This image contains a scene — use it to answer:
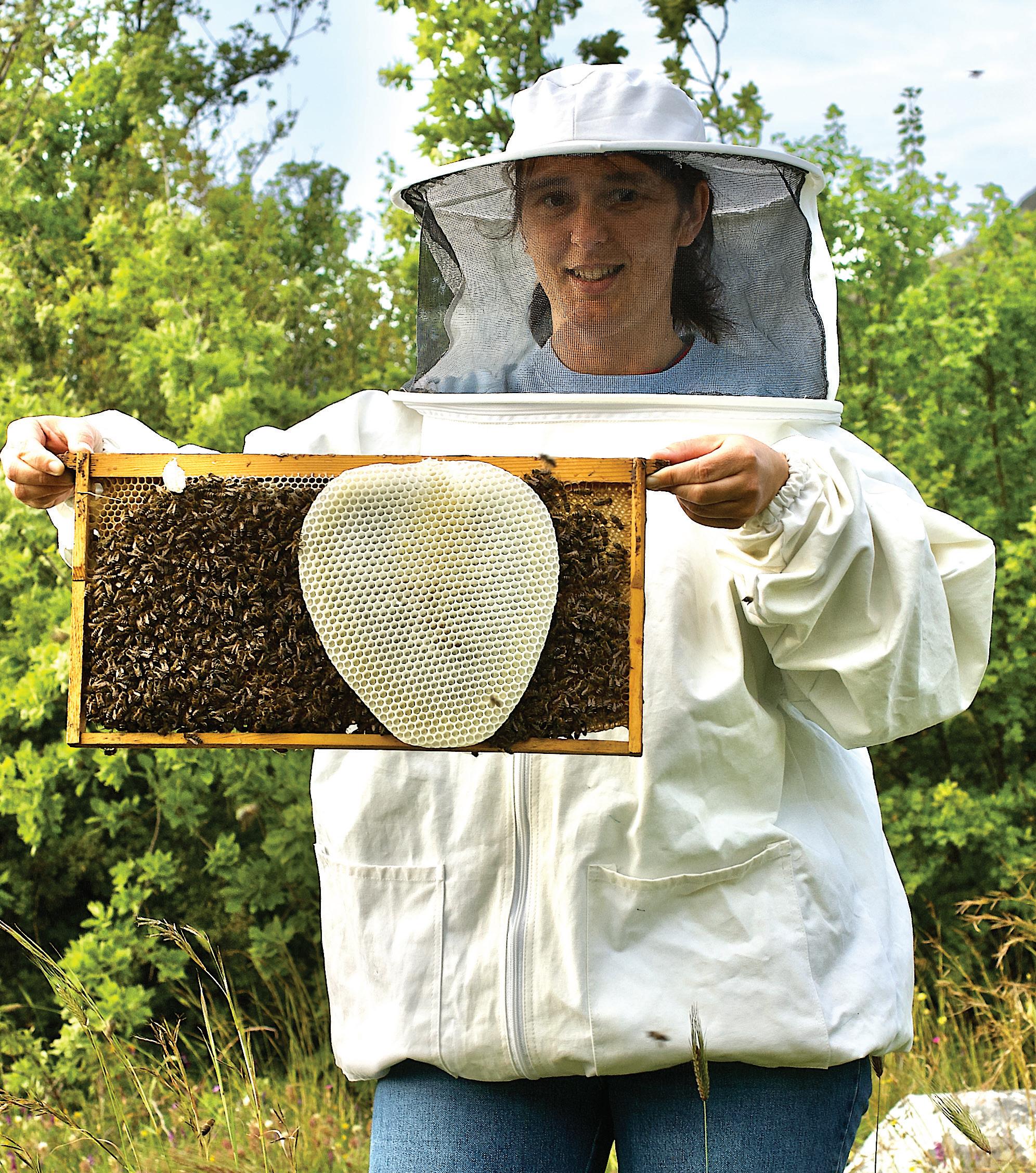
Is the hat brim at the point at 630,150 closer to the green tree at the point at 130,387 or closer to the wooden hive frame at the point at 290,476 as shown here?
the wooden hive frame at the point at 290,476

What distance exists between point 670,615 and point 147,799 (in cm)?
379

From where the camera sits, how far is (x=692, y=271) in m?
2.37

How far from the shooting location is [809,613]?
1.85m

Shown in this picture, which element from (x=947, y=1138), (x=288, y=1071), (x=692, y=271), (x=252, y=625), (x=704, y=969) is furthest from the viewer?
(x=288, y=1071)

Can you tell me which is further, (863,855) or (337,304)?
(337,304)

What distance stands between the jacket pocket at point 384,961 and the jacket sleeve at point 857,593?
717mm

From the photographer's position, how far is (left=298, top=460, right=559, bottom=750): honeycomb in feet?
5.72

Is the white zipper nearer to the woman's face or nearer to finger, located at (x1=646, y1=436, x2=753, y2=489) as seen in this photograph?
finger, located at (x1=646, y1=436, x2=753, y2=489)

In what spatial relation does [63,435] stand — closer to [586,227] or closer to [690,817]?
[586,227]

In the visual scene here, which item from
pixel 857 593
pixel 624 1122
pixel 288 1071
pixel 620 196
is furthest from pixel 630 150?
pixel 288 1071

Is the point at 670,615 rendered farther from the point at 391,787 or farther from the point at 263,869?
the point at 263,869

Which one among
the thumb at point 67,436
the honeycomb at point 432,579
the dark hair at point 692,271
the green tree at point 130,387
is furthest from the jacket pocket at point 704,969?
the green tree at point 130,387

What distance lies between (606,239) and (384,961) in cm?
140

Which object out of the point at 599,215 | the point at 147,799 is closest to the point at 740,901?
the point at 599,215
